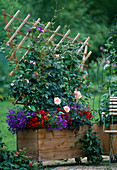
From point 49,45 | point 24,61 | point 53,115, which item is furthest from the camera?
point 49,45

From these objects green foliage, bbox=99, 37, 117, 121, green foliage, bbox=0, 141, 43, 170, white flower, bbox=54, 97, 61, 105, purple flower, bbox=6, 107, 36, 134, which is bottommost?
green foliage, bbox=0, 141, 43, 170

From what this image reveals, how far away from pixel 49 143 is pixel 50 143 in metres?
0.01

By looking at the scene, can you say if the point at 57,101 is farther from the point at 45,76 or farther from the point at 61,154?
the point at 61,154

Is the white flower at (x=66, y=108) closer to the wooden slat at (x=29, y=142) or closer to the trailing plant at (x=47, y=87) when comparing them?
the trailing plant at (x=47, y=87)

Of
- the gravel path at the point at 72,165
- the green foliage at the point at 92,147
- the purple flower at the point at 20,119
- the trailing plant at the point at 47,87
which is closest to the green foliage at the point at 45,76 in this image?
the trailing plant at the point at 47,87

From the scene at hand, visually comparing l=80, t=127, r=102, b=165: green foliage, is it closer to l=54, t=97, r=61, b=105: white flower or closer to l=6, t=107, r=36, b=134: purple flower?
l=54, t=97, r=61, b=105: white flower

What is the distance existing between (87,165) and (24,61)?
1347mm

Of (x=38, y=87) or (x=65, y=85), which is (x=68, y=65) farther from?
(x=38, y=87)

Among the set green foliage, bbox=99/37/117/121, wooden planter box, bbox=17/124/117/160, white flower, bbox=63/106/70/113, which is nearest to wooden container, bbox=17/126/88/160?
wooden planter box, bbox=17/124/117/160

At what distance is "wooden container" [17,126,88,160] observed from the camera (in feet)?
10.6

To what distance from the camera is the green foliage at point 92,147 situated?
337 centimetres

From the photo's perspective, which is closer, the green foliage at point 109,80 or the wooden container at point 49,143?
the wooden container at point 49,143

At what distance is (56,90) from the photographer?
11.6 feet

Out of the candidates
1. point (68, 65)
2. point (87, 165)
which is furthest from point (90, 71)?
point (87, 165)
